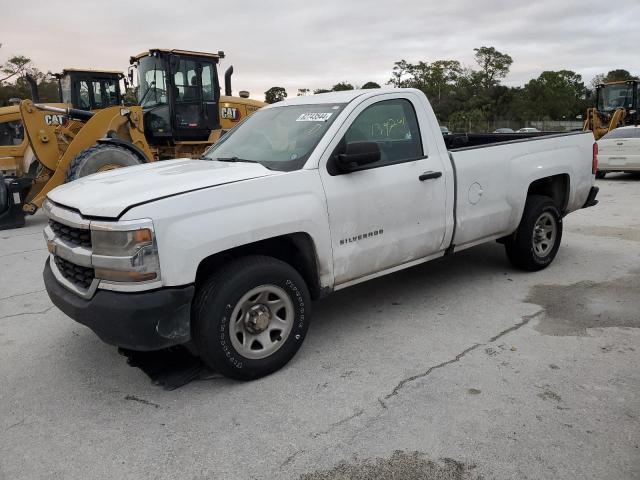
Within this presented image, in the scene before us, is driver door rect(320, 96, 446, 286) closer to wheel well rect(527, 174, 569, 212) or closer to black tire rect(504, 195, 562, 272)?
black tire rect(504, 195, 562, 272)

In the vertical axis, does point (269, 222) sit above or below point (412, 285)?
above

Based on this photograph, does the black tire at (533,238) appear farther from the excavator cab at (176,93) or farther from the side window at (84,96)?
the side window at (84,96)

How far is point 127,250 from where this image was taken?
3064 millimetres

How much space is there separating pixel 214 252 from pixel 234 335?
58 centimetres

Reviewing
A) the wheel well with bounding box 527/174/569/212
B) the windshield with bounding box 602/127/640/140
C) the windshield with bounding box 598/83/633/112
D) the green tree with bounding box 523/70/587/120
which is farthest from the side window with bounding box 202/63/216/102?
the green tree with bounding box 523/70/587/120

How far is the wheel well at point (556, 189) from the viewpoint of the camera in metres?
5.93

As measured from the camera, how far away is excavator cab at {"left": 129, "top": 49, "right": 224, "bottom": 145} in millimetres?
11742

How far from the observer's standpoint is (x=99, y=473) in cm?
273

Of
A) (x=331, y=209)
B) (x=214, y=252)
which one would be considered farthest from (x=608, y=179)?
(x=214, y=252)

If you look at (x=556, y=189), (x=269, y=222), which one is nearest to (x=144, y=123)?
(x=556, y=189)

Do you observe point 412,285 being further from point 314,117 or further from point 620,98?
point 620,98

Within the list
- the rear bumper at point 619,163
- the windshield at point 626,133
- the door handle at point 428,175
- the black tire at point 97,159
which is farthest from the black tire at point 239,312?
the windshield at point 626,133

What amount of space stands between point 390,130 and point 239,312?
2.03m

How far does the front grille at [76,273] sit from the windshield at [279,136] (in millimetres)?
1406
